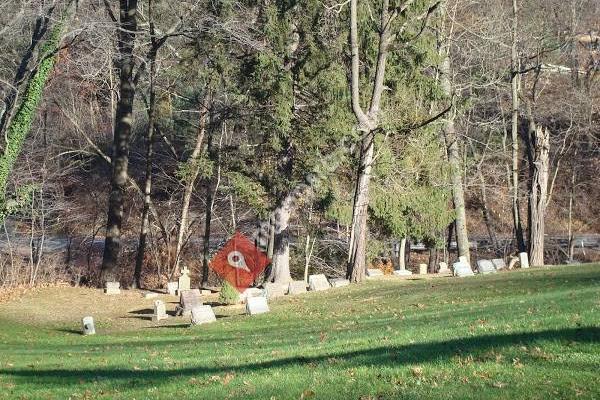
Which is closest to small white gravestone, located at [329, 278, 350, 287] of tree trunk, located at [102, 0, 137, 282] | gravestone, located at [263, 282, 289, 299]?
gravestone, located at [263, 282, 289, 299]

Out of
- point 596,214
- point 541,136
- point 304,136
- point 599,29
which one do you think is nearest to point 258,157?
point 304,136

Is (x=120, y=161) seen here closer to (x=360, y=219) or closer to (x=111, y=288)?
(x=111, y=288)

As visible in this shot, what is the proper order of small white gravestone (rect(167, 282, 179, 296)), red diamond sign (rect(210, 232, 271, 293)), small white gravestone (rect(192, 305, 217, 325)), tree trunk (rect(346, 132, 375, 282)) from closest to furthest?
small white gravestone (rect(192, 305, 217, 325)) < tree trunk (rect(346, 132, 375, 282)) < red diamond sign (rect(210, 232, 271, 293)) < small white gravestone (rect(167, 282, 179, 296))

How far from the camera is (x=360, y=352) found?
35.1 ft

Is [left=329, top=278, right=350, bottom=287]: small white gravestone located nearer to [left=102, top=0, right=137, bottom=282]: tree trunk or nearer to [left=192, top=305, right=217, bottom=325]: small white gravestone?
[left=192, top=305, right=217, bottom=325]: small white gravestone

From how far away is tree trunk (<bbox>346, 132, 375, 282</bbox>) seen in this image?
85.6ft

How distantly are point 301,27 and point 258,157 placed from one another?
4.70m

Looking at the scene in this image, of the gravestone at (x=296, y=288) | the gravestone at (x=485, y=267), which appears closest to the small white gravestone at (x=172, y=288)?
the gravestone at (x=296, y=288)

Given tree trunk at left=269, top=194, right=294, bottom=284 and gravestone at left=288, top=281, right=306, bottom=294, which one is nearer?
gravestone at left=288, top=281, right=306, bottom=294

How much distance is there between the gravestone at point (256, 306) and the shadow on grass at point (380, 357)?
8453 millimetres

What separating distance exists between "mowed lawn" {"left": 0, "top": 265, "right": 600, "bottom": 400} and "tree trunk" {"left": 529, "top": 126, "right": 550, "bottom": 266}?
8570 mm

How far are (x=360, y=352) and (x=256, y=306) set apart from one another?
1044 cm

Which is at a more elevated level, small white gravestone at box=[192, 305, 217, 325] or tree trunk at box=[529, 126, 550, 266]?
tree trunk at box=[529, 126, 550, 266]

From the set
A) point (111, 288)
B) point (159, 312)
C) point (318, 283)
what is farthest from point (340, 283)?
point (111, 288)
